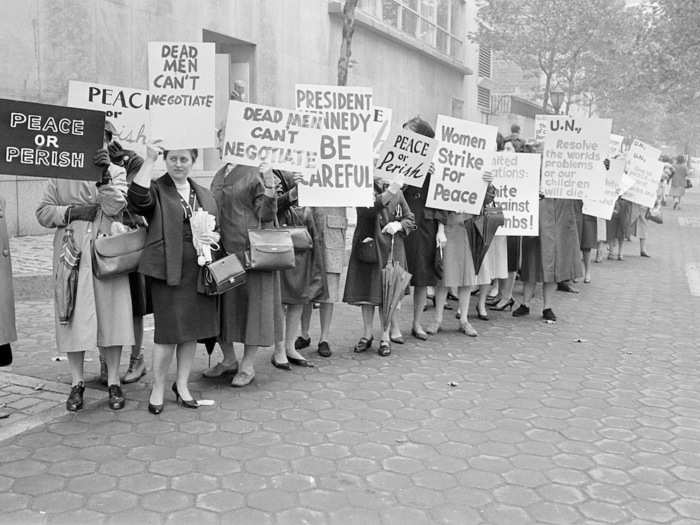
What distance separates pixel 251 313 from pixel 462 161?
9.58 ft

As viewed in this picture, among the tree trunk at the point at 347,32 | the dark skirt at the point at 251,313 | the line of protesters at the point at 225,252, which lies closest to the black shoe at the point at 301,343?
the line of protesters at the point at 225,252

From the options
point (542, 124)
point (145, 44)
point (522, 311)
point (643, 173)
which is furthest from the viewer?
point (643, 173)

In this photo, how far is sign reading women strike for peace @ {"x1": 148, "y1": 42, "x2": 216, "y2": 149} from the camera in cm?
518

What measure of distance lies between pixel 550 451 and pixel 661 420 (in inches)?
43.5

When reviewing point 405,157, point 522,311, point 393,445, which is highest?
point 405,157

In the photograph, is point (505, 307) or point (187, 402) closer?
point (187, 402)

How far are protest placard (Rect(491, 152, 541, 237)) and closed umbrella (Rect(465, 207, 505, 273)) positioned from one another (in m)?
0.40

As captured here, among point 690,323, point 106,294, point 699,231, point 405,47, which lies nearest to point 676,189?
point 699,231

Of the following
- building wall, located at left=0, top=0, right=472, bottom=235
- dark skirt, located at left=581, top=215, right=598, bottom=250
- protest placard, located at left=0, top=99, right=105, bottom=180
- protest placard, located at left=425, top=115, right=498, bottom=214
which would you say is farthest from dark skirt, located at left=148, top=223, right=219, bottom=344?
dark skirt, located at left=581, top=215, right=598, bottom=250

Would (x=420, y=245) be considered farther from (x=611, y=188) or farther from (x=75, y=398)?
(x=611, y=188)

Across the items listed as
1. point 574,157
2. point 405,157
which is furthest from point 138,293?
point 574,157

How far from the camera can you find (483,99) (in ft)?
111

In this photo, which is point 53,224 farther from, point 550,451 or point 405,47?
point 405,47

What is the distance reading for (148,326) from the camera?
779 cm
